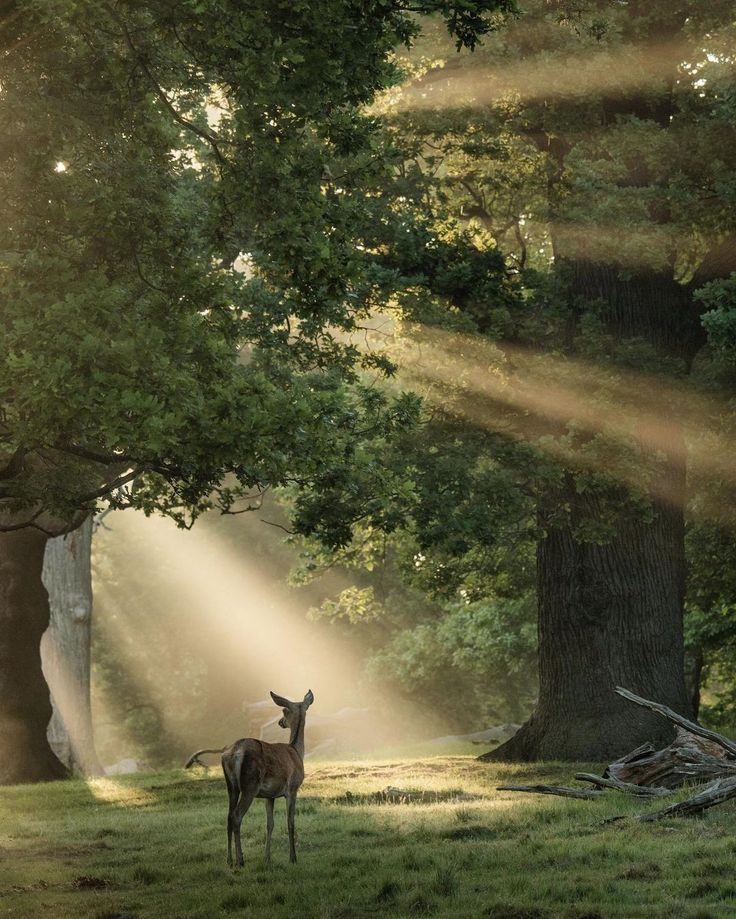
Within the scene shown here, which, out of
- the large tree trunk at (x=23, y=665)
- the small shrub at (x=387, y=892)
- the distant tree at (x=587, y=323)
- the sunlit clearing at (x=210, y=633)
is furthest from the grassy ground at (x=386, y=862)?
the sunlit clearing at (x=210, y=633)

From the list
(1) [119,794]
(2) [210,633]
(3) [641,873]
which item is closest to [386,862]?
(3) [641,873]

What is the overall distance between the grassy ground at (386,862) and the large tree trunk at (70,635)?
34.5ft

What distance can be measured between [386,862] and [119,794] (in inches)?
372

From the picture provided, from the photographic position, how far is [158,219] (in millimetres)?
11414

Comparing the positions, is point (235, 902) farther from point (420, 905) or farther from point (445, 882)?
point (445, 882)

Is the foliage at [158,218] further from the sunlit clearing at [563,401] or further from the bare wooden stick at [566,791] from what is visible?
the sunlit clearing at [563,401]

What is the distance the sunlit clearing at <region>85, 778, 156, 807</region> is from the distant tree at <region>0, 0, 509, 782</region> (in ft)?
21.0

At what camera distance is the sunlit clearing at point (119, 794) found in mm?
17625

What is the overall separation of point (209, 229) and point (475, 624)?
2480 centimetres

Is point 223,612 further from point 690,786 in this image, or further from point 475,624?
point 690,786

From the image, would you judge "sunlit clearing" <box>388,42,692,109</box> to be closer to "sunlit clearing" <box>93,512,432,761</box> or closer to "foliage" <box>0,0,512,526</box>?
"foliage" <box>0,0,512,526</box>

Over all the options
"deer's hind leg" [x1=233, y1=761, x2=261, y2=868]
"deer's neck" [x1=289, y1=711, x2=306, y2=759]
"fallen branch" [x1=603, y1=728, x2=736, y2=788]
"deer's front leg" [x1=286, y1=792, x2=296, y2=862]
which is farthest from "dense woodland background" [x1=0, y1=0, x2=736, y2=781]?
"fallen branch" [x1=603, y1=728, x2=736, y2=788]

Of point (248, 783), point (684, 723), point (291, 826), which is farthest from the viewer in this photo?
point (684, 723)

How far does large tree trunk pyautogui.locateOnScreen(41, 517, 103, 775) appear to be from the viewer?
26.6 metres
